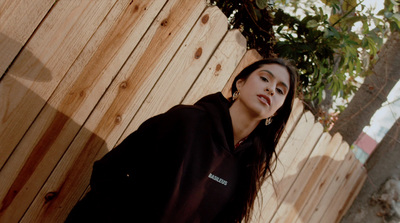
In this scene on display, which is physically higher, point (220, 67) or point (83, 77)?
point (220, 67)

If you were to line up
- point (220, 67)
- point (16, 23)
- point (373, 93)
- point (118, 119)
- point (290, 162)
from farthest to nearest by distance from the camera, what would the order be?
point (373, 93)
point (290, 162)
point (220, 67)
point (118, 119)
point (16, 23)

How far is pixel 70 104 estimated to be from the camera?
1.40 metres

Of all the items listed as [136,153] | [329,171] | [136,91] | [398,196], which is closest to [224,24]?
[136,91]

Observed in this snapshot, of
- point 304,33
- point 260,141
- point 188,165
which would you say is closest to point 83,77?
point 188,165

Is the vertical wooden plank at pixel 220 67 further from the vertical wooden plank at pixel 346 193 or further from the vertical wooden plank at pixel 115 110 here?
the vertical wooden plank at pixel 346 193

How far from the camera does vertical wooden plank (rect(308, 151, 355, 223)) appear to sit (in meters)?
3.21

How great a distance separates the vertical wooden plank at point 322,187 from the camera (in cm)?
300

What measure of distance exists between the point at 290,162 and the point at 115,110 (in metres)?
1.67

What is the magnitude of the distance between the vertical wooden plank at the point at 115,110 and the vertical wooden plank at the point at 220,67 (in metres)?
0.26

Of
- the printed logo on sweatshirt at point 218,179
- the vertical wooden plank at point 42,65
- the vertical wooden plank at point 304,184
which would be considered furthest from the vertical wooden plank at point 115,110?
the vertical wooden plank at point 304,184

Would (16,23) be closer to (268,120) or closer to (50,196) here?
(50,196)

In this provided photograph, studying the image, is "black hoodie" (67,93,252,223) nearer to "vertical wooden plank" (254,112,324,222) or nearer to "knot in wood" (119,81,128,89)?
"knot in wood" (119,81,128,89)

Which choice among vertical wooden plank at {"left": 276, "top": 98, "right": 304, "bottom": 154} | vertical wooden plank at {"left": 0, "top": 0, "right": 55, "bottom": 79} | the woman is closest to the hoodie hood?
the woman

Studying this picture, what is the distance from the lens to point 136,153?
1.34 metres
